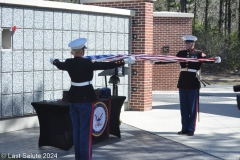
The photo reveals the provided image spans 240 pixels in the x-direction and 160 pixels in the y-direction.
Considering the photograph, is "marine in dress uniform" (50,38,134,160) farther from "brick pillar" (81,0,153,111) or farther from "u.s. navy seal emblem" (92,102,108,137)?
"brick pillar" (81,0,153,111)

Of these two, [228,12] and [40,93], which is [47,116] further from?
[228,12]

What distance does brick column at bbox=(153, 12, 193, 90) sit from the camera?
20.0m

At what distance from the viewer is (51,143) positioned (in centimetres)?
945

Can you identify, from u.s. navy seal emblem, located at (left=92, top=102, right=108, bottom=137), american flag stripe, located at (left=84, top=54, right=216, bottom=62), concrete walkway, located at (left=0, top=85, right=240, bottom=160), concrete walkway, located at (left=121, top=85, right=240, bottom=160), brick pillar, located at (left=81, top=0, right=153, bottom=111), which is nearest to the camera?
concrete walkway, located at (left=0, top=85, right=240, bottom=160)

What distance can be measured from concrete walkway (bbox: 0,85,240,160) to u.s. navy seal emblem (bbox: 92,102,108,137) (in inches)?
12.2

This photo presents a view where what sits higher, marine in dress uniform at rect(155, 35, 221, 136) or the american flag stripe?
the american flag stripe

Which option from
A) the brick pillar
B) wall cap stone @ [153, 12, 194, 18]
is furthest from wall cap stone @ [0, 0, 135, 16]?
wall cap stone @ [153, 12, 194, 18]

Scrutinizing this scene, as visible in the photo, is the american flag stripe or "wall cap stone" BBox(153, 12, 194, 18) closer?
the american flag stripe

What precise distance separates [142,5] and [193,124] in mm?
4737

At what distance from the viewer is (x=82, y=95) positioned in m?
8.09

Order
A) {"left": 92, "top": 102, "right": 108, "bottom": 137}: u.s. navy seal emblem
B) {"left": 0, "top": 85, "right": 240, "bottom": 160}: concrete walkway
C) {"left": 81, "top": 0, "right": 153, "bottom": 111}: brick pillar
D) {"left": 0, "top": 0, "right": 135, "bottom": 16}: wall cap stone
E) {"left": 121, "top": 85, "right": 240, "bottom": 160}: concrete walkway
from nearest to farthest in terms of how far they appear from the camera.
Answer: {"left": 0, "top": 85, "right": 240, "bottom": 160}: concrete walkway < {"left": 92, "top": 102, "right": 108, "bottom": 137}: u.s. navy seal emblem < {"left": 121, "top": 85, "right": 240, "bottom": 160}: concrete walkway < {"left": 0, "top": 0, "right": 135, "bottom": 16}: wall cap stone < {"left": 81, "top": 0, "right": 153, "bottom": 111}: brick pillar

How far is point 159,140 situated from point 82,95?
289 centimetres

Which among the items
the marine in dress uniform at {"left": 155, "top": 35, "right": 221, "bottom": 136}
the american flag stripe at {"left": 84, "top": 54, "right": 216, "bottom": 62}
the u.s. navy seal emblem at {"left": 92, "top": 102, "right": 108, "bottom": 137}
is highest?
the american flag stripe at {"left": 84, "top": 54, "right": 216, "bottom": 62}

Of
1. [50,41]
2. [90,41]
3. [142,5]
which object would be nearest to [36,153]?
[50,41]
